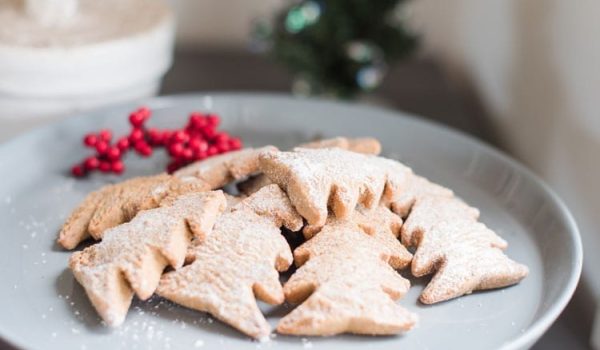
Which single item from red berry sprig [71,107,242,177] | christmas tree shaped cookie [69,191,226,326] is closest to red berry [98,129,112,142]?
red berry sprig [71,107,242,177]

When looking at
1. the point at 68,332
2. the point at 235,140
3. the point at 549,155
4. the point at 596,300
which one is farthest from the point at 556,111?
the point at 68,332

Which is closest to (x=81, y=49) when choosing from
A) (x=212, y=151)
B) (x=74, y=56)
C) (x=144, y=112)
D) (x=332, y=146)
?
(x=74, y=56)

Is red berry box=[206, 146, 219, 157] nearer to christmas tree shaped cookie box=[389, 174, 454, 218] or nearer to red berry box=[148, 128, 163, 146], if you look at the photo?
red berry box=[148, 128, 163, 146]

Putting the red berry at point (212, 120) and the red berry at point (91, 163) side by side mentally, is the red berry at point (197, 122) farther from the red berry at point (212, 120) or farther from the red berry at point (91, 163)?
the red berry at point (91, 163)

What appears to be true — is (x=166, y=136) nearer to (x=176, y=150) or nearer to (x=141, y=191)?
(x=176, y=150)

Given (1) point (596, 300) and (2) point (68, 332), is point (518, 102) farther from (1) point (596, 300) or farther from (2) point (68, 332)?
(2) point (68, 332)

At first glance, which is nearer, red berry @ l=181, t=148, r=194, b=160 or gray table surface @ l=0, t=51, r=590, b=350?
red berry @ l=181, t=148, r=194, b=160
